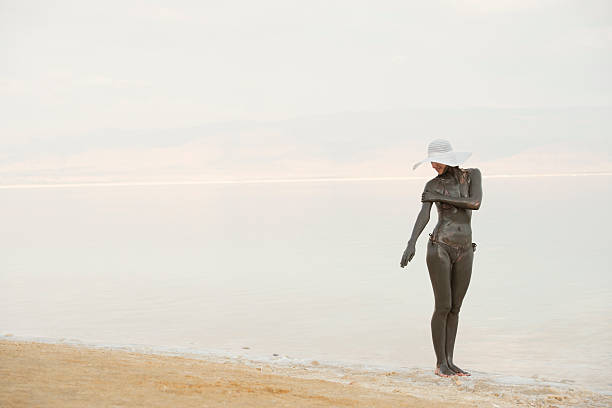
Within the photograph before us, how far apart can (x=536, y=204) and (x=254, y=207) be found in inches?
556

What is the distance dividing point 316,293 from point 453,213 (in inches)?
320

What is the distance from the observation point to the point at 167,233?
3072 centimetres

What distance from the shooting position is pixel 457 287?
27.8 feet

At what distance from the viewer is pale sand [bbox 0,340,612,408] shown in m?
6.24

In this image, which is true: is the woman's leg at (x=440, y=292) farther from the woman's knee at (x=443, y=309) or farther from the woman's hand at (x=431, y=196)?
the woman's hand at (x=431, y=196)

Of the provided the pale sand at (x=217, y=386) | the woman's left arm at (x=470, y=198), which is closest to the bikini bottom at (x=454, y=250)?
the woman's left arm at (x=470, y=198)

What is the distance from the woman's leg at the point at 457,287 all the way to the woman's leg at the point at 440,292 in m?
0.06

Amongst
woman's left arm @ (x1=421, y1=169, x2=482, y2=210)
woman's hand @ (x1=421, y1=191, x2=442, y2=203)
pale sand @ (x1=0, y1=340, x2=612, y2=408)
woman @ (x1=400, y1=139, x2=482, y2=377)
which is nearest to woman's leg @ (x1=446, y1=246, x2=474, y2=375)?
woman @ (x1=400, y1=139, x2=482, y2=377)

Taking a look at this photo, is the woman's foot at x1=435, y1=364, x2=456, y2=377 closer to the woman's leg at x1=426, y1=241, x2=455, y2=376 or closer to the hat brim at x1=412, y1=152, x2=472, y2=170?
the woman's leg at x1=426, y1=241, x2=455, y2=376

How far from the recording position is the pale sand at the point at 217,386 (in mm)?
6238

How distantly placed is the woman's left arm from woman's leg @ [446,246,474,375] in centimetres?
46

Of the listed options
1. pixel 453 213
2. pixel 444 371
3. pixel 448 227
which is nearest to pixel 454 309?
pixel 444 371

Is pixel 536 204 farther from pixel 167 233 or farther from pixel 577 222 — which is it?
pixel 167 233

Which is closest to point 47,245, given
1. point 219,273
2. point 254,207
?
point 219,273
